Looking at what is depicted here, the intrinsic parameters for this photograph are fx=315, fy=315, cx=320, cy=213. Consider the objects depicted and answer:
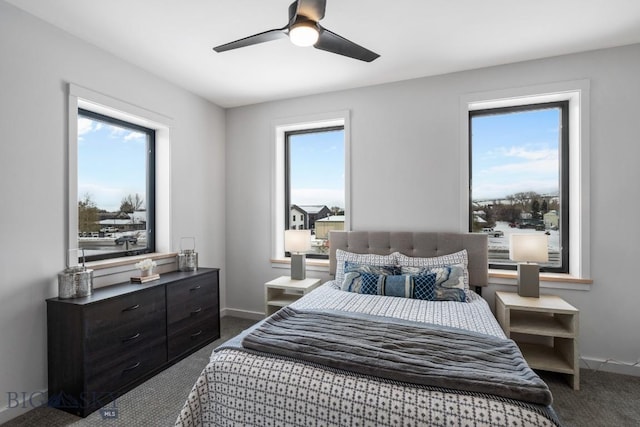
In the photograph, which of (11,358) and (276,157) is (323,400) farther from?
(276,157)

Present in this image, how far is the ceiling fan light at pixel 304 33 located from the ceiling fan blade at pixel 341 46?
68mm

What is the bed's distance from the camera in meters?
1.26

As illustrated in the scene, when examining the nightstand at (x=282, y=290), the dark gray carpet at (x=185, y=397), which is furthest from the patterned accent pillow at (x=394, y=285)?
the dark gray carpet at (x=185, y=397)

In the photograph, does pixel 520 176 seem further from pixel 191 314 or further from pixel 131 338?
pixel 131 338

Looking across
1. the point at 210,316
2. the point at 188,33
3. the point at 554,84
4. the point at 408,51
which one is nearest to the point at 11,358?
the point at 210,316

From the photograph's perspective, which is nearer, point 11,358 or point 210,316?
point 11,358

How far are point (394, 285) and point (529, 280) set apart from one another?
3.90 feet

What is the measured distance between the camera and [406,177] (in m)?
3.37

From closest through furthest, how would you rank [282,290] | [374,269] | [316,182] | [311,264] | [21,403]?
[21,403] < [374,269] < [282,290] < [311,264] < [316,182]

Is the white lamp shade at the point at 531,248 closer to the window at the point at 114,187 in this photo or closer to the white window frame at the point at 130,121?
the white window frame at the point at 130,121

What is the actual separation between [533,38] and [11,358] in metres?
4.51

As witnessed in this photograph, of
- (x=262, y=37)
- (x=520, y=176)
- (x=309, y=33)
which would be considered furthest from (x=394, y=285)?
(x=262, y=37)

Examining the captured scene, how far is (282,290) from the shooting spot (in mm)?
3582

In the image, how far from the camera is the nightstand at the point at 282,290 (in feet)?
10.7
